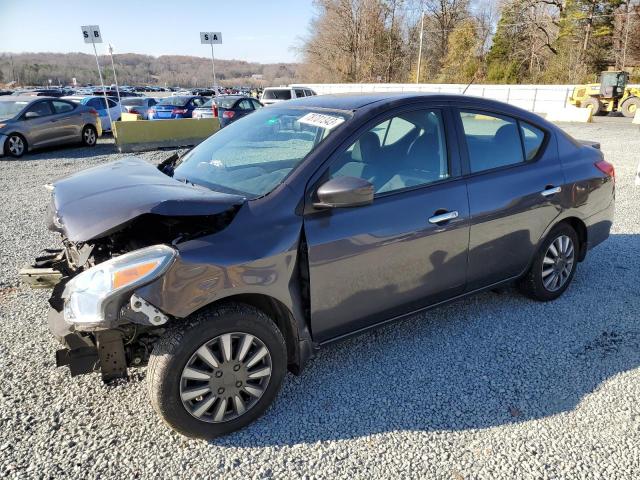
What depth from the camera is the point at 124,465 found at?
7.73 feet

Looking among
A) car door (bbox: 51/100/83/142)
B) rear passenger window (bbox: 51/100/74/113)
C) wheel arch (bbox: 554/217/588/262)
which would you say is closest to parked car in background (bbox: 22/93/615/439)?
wheel arch (bbox: 554/217/588/262)

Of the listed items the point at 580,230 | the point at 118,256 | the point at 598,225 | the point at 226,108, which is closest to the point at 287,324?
the point at 118,256

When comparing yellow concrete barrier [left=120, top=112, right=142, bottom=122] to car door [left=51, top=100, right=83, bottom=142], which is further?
yellow concrete barrier [left=120, top=112, right=142, bottom=122]

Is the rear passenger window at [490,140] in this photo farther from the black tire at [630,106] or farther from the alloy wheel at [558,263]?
the black tire at [630,106]

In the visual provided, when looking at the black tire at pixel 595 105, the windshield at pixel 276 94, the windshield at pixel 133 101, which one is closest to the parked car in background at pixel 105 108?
the windshield at pixel 133 101

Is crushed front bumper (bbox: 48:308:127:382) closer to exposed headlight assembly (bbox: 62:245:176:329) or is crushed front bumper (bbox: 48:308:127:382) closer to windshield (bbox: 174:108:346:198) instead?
exposed headlight assembly (bbox: 62:245:176:329)

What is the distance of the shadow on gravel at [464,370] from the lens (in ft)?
8.80

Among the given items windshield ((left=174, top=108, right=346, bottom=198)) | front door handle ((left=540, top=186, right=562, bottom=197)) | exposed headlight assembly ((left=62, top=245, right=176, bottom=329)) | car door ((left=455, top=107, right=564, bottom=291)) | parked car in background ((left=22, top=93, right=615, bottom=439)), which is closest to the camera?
exposed headlight assembly ((left=62, top=245, right=176, bottom=329))

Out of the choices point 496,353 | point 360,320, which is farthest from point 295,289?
point 496,353

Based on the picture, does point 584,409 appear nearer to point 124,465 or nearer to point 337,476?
point 337,476

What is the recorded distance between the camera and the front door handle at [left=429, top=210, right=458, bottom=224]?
9.89ft

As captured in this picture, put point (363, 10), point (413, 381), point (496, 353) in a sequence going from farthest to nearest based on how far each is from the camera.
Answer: point (363, 10) < point (496, 353) < point (413, 381)

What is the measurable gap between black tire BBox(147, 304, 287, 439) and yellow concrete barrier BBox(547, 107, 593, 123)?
961 inches

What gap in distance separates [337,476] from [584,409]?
153cm
